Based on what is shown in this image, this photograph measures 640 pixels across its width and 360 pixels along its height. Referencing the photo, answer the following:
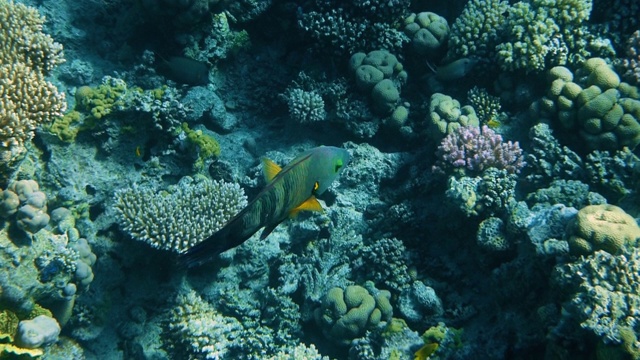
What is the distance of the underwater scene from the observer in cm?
423

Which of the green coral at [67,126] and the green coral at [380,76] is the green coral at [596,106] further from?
the green coral at [67,126]

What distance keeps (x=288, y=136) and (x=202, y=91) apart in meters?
1.60

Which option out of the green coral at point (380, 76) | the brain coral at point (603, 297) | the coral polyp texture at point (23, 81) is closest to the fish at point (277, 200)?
the brain coral at point (603, 297)

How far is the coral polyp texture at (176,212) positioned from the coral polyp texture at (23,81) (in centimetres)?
123

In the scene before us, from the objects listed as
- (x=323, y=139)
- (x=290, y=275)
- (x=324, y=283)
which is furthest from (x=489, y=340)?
(x=323, y=139)

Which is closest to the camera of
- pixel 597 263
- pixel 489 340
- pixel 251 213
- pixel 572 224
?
pixel 251 213

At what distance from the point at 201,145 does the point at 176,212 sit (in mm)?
1222

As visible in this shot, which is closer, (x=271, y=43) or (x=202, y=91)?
(x=202, y=91)

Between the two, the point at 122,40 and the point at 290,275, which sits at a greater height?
the point at 122,40

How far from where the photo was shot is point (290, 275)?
555cm

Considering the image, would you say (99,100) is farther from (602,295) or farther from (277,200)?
(602,295)

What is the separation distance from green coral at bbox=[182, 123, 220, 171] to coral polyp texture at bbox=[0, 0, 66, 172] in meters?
1.60

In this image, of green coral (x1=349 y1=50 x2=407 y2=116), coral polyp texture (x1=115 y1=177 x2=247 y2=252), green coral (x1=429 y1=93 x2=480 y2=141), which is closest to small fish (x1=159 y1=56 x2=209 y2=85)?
coral polyp texture (x1=115 y1=177 x2=247 y2=252)

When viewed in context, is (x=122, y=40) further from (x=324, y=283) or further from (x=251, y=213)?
(x=251, y=213)
